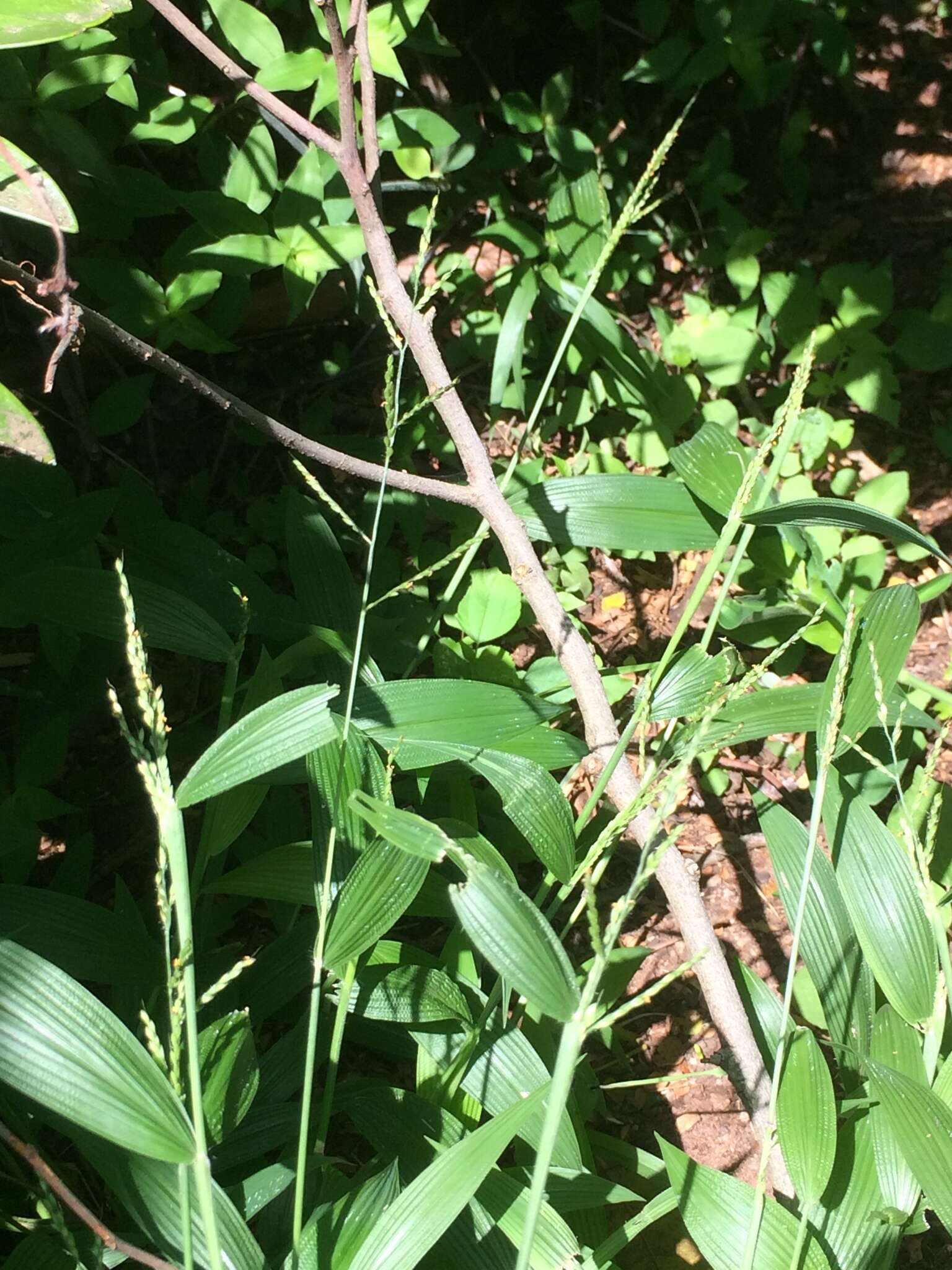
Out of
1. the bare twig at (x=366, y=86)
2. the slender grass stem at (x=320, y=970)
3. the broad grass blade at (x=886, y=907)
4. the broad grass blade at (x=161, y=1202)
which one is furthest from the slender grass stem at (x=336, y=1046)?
the bare twig at (x=366, y=86)

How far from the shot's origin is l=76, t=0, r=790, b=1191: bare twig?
92 cm

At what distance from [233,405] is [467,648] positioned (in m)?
0.46

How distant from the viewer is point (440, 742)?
3.01ft

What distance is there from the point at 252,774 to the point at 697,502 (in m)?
0.65

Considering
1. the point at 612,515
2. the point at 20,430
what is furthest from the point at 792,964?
the point at 20,430

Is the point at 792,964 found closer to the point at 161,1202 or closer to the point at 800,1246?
the point at 800,1246

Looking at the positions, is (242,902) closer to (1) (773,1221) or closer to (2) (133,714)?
(2) (133,714)

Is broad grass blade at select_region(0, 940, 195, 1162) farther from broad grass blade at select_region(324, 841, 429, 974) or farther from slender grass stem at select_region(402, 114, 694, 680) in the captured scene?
slender grass stem at select_region(402, 114, 694, 680)

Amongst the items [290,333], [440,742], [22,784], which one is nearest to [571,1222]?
[440,742]

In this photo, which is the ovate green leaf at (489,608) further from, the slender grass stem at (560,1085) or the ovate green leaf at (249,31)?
the slender grass stem at (560,1085)

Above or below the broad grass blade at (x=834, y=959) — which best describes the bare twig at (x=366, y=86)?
above

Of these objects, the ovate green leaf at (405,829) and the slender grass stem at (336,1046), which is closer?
the ovate green leaf at (405,829)

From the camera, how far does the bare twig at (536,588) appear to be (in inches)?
36.2

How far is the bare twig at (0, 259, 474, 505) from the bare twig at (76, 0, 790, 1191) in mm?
56
